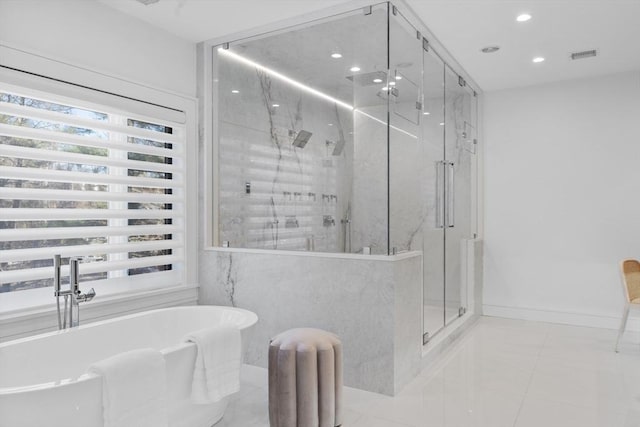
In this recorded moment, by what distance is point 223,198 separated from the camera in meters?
3.69

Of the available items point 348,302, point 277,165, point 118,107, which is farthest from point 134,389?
point 118,107

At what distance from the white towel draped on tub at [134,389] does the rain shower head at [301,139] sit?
1.78m

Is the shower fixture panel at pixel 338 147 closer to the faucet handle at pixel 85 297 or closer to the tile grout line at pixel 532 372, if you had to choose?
the faucet handle at pixel 85 297

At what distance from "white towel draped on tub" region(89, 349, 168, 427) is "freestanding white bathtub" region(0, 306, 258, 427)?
5 centimetres

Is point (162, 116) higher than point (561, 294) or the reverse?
higher

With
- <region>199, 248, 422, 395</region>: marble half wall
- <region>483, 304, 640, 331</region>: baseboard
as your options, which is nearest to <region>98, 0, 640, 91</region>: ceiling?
<region>199, 248, 422, 395</region>: marble half wall

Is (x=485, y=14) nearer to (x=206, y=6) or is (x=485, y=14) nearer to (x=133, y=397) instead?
(x=206, y=6)

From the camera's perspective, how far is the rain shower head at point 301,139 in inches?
127

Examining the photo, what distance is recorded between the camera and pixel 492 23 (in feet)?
11.1

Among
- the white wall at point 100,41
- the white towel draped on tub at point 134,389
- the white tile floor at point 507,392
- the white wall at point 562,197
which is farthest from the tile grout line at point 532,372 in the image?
the white wall at point 100,41

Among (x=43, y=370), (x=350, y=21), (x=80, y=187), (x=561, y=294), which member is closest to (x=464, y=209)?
(x=561, y=294)

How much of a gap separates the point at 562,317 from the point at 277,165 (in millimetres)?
3730

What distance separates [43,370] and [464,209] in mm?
3997

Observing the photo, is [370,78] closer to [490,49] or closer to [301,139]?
[301,139]
